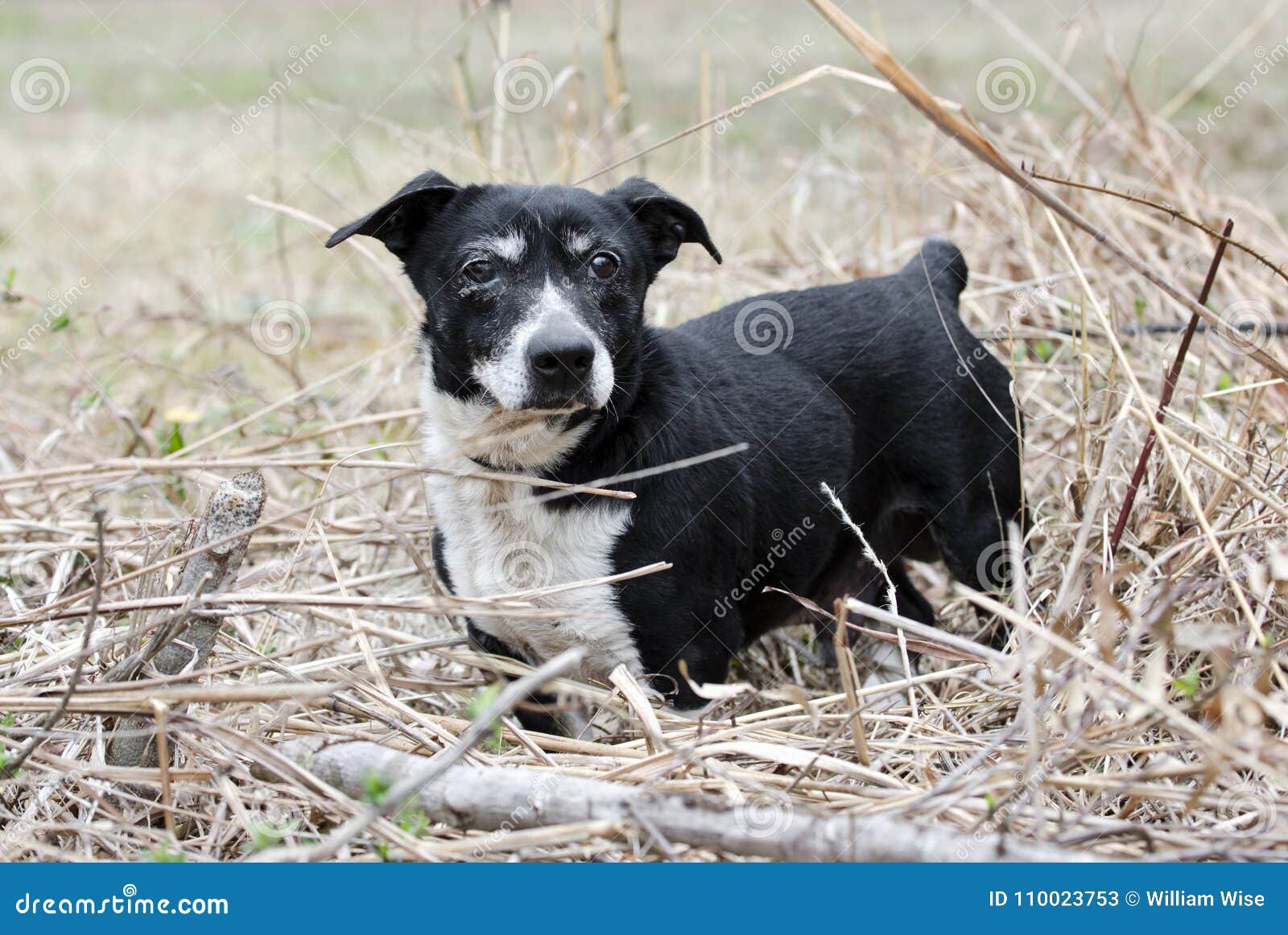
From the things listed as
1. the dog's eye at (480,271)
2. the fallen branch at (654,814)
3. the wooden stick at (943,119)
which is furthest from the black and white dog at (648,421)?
the wooden stick at (943,119)

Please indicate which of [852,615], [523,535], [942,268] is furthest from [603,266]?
[852,615]

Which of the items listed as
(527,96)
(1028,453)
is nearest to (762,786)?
(1028,453)

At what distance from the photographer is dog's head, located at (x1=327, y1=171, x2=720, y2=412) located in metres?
2.72

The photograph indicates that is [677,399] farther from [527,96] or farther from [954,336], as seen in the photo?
[527,96]

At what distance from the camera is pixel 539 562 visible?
2.90 metres

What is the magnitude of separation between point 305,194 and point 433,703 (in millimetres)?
5852

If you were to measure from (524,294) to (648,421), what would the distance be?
42 cm

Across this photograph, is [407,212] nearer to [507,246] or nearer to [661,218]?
[507,246]

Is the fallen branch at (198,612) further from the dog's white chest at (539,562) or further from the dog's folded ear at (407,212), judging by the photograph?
the dog's folded ear at (407,212)

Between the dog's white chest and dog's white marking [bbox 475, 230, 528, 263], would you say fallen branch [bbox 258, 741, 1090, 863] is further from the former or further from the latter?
dog's white marking [bbox 475, 230, 528, 263]

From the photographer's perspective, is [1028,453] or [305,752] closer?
[305,752]

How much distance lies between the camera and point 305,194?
8.20 metres

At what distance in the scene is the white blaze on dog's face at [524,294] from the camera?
2727 mm

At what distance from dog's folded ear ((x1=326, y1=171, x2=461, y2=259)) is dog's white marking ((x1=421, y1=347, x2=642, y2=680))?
302 mm
